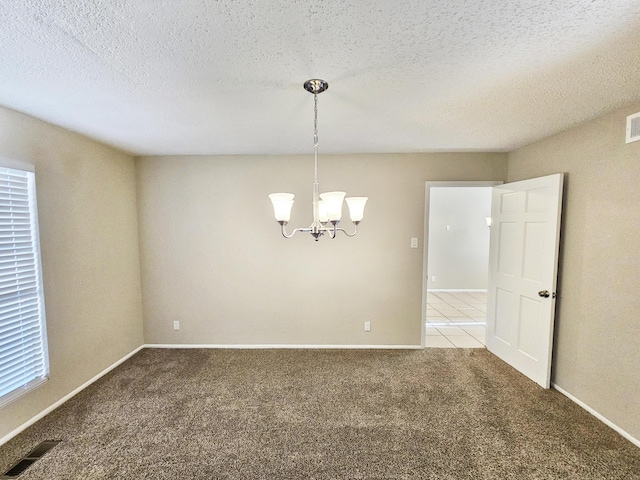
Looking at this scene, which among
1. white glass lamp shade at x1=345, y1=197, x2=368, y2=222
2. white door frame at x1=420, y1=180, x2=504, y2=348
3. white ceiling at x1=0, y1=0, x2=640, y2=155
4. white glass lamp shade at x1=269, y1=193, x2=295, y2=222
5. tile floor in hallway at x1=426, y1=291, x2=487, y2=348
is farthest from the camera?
tile floor in hallway at x1=426, y1=291, x2=487, y2=348

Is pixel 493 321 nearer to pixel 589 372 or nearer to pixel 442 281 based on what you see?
pixel 589 372

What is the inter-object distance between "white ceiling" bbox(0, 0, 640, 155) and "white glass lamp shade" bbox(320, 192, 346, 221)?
26.4 inches

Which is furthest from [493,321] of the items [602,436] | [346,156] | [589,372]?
[346,156]

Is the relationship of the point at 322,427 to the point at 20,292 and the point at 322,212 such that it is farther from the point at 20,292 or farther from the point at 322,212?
the point at 20,292

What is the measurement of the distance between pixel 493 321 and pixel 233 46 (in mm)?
Result: 3745

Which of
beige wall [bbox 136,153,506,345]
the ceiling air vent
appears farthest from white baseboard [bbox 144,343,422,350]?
the ceiling air vent

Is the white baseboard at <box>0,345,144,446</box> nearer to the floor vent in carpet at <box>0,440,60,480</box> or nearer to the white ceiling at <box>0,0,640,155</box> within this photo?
the floor vent in carpet at <box>0,440,60,480</box>

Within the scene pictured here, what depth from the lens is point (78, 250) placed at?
2523 mm

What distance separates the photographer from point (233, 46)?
127 centimetres

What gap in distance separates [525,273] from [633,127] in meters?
1.46

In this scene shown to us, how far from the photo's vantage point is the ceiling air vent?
1.89 meters

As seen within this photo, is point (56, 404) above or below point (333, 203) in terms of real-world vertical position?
below

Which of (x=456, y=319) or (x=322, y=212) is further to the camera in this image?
(x=456, y=319)

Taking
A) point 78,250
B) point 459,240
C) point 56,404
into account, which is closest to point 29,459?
point 56,404
